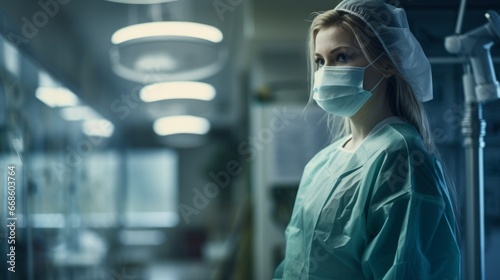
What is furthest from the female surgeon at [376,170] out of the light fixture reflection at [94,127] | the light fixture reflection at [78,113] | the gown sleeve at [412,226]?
the light fixture reflection at [94,127]

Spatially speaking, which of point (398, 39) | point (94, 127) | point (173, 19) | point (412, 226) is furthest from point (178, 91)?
point (412, 226)

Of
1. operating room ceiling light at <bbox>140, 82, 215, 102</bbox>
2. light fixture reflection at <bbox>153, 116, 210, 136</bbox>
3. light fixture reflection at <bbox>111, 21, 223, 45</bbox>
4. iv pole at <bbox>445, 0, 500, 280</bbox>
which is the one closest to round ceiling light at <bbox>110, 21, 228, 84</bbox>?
light fixture reflection at <bbox>111, 21, 223, 45</bbox>

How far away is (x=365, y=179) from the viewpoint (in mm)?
1026

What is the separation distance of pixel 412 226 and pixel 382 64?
322 millimetres

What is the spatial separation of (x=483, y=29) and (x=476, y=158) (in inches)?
11.1

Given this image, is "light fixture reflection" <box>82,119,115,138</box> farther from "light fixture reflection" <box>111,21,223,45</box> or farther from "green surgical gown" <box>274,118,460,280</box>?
"green surgical gown" <box>274,118,460,280</box>

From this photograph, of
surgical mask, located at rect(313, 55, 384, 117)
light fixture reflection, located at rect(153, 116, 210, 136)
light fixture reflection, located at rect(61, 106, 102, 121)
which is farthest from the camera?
light fixture reflection, located at rect(153, 116, 210, 136)

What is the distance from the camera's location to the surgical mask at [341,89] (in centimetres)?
104

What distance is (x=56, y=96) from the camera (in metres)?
2.89

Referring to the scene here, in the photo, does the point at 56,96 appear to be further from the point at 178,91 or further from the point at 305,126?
the point at 305,126

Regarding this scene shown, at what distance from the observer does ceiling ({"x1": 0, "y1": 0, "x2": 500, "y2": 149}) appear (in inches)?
47.4

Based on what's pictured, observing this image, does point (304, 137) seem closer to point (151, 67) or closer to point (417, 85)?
point (151, 67)

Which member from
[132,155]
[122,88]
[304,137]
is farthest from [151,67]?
[132,155]

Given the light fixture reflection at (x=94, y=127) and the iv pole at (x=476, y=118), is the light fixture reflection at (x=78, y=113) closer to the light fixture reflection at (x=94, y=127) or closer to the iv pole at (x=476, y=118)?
the light fixture reflection at (x=94, y=127)
